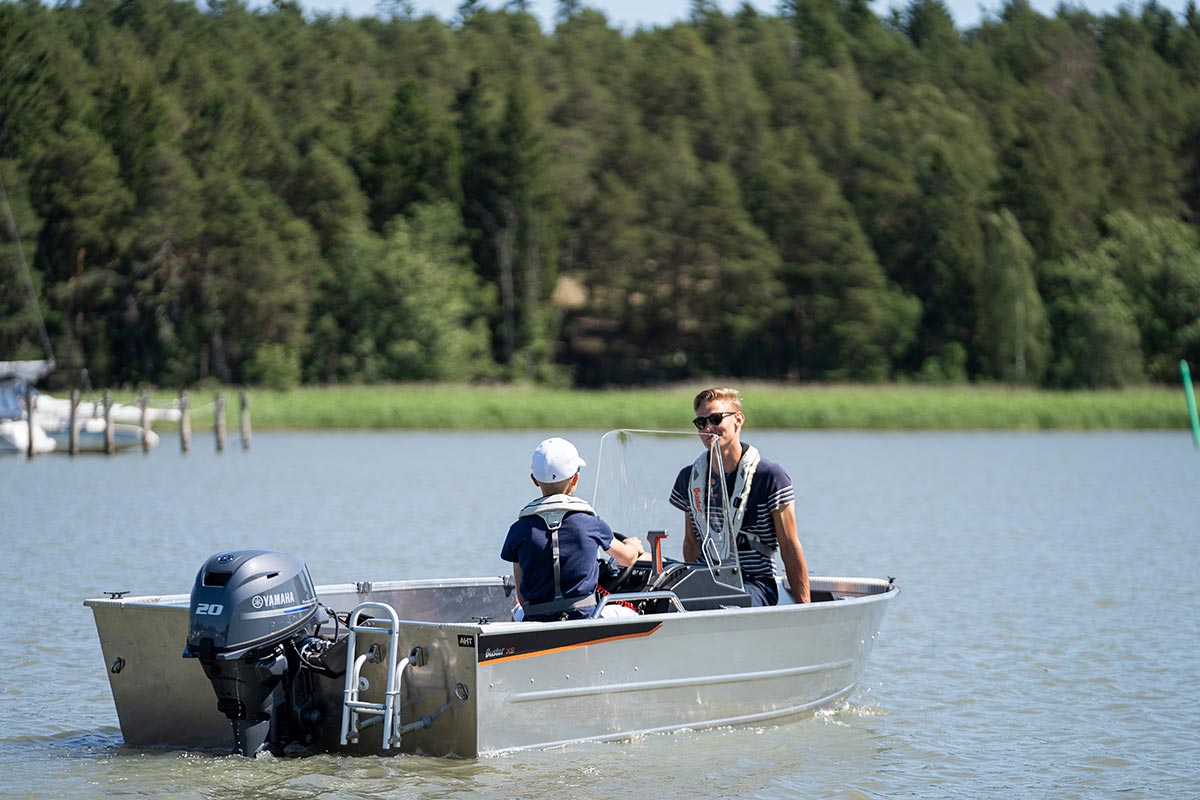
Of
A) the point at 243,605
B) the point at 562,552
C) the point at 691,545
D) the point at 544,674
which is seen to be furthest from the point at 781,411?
the point at 243,605

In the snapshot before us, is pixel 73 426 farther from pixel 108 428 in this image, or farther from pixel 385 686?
pixel 385 686

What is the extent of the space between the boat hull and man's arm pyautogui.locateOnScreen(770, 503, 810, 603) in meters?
0.18

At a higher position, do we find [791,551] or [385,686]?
[791,551]

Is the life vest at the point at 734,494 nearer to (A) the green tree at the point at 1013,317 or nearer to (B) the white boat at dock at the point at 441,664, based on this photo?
(B) the white boat at dock at the point at 441,664

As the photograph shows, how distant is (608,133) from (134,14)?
25162 millimetres

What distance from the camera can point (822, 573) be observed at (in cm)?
1661

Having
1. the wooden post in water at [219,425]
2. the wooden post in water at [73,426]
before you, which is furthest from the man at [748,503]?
the wooden post in water at [219,425]

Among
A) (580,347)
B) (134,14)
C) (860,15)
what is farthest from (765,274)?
(860,15)

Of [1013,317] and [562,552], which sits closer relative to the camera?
[562,552]

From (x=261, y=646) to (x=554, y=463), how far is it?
1.58 meters

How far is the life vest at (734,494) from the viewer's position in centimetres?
879

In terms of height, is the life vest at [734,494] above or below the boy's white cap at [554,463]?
below

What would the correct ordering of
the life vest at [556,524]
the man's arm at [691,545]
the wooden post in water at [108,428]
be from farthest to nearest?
the wooden post in water at [108,428], the man's arm at [691,545], the life vest at [556,524]

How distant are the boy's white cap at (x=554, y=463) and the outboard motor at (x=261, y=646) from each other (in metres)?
1.22
